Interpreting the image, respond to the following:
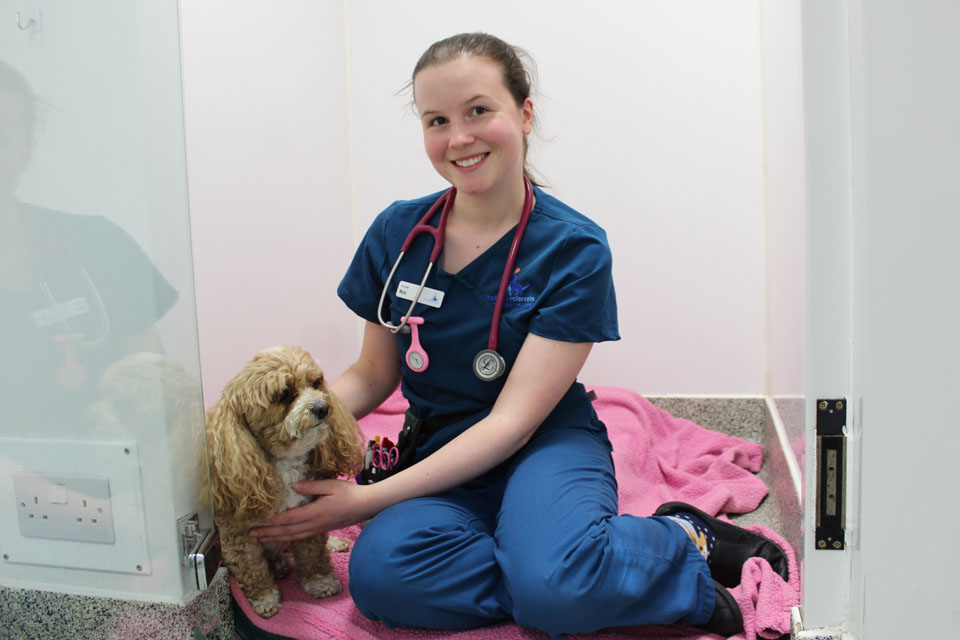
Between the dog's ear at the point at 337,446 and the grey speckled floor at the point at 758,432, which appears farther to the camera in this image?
the grey speckled floor at the point at 758,432

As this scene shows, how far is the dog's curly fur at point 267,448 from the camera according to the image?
1.11m

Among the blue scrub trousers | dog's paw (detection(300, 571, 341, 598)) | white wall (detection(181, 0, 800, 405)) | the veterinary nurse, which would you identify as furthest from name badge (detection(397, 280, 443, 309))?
white wall (detection(181, 0, 800, 405))

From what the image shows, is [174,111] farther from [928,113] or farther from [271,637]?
[928,113]

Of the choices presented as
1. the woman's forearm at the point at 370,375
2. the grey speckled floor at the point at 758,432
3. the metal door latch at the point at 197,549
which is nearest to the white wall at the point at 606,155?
the grey speckled floor at the point at 758,432

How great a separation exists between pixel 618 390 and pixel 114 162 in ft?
5.18

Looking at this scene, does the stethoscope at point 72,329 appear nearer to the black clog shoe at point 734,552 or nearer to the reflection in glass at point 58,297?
the reflection in glass at point 58,297

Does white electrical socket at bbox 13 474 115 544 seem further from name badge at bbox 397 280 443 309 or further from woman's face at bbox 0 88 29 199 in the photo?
name badge at bbox 397 280 443 309

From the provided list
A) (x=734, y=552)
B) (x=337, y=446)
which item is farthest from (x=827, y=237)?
(x=337, y=446)

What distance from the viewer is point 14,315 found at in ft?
3.45

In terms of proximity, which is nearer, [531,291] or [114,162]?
[114,162]

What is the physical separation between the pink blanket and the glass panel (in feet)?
0.80

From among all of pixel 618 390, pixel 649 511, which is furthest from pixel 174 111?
pixel 618 390

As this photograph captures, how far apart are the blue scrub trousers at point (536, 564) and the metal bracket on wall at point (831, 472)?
0.84ft

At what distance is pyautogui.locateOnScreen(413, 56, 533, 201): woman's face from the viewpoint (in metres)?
1.27
